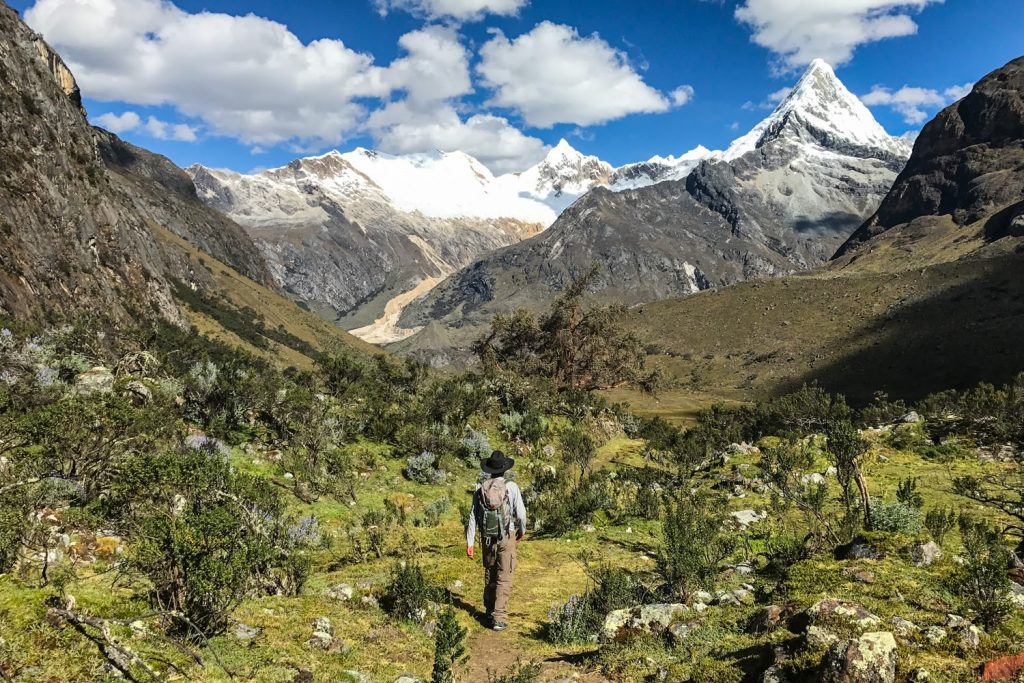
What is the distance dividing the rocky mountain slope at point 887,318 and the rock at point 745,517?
59205 millimetres

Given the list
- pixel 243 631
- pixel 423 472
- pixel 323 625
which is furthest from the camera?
pixel 423 472

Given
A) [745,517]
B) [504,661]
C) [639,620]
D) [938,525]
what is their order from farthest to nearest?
[745,517] < [938,525] < [639,620] < [504,661]

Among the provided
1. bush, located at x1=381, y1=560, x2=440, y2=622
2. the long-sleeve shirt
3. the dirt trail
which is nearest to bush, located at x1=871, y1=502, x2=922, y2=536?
the long-sleeve shirt

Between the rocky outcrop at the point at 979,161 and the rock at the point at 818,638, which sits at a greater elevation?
the rocky outcrop at the point at 979,161

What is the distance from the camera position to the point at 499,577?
8.02 metres

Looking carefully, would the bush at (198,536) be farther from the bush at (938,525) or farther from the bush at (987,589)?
the bush at (938,525)

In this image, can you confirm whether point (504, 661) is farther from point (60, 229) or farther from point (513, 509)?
point (60, 229)

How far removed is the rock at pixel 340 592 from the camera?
25.6 feet

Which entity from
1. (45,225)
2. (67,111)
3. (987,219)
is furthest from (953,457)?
(987,219)

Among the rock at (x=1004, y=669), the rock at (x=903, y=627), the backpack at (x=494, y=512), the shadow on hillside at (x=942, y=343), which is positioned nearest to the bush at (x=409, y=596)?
the backpack at (x=494, y=512)

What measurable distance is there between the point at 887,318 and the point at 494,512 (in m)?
92.1

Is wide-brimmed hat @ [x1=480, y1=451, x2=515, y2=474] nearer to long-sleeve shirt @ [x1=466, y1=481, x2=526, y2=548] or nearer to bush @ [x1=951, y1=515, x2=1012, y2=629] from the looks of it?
long-sleeve shirt @ [x1=466, y1=481, x2=526, y2=548]

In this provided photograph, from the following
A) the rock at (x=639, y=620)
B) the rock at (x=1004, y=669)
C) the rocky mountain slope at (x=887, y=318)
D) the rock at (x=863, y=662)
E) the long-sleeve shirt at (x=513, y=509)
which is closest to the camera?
the rock at (x=1004, y=669)

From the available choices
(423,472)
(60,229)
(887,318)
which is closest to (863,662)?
(423,472)
